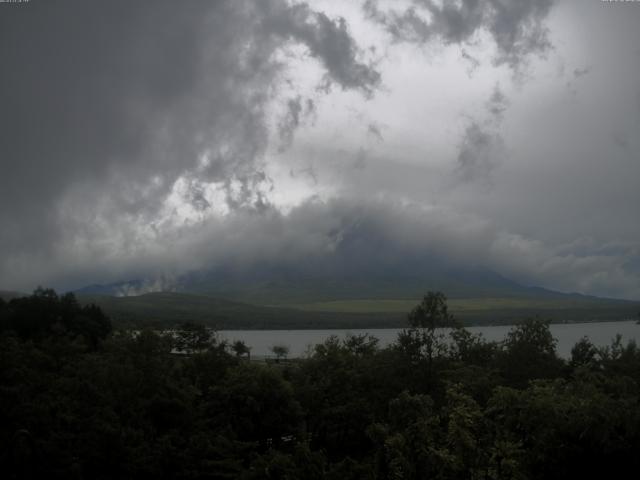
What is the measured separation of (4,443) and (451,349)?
27.3 m

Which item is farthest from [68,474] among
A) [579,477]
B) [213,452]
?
[579,477]

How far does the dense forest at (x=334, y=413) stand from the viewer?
1950cm

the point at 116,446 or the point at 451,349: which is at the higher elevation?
the point at 451,349

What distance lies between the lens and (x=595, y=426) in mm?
19500

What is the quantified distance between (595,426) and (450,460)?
5114 millimetres

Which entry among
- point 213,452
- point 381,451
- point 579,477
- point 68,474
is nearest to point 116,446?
point 68,474

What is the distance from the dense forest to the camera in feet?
64.0

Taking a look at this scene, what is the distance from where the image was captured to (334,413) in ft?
111

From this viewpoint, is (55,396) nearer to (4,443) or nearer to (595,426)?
(4,443)

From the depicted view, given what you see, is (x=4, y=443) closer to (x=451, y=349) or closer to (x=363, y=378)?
(x=363, y=378)

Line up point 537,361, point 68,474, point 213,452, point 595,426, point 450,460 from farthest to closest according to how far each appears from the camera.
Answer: point 537,361
point 213,452
point 68,474
point 595,426
point 450,460

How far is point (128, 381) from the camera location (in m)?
32.6

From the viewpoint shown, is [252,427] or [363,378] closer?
[252,427]

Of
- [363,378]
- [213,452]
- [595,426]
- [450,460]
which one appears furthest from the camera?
[363,378]
